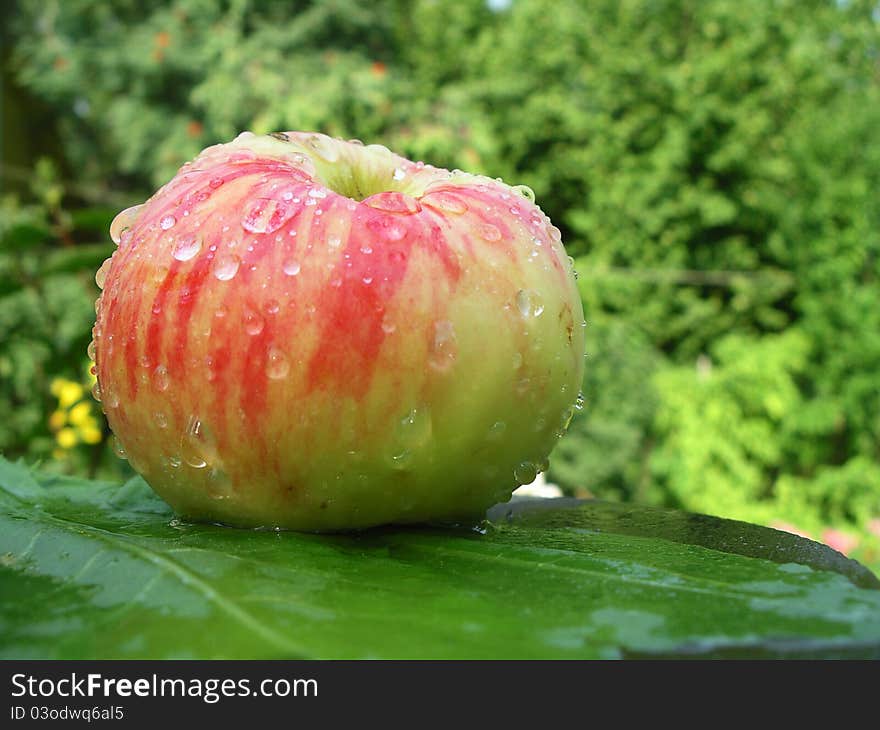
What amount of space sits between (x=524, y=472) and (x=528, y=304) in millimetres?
154

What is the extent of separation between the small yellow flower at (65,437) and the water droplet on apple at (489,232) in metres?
1.86

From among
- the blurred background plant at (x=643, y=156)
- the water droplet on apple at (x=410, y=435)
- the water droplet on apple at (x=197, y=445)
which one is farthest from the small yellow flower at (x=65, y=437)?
the water droplet on apple at (x=410, y=435)

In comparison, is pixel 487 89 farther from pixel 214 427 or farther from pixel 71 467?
pixel 214 427

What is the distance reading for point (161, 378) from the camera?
0.64 meters

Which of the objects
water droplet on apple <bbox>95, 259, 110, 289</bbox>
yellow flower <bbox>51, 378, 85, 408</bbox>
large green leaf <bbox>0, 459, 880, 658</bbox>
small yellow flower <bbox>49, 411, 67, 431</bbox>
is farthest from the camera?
small yellow flower <bbox>49, 411, 67, 431</bbox>

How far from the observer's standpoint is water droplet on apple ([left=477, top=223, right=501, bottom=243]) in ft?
2.19

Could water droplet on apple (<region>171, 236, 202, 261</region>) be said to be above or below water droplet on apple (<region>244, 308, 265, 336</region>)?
above

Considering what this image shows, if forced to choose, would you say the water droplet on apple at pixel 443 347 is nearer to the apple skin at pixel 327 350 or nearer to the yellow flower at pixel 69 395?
the apple skin at pixel 327 350

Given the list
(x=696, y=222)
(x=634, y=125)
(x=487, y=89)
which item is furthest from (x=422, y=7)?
(x=696, y=222)

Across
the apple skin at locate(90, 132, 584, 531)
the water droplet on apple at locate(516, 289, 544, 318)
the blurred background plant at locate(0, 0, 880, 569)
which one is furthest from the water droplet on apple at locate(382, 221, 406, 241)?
the blurred background plant at locate(0, 0, 880, 569)

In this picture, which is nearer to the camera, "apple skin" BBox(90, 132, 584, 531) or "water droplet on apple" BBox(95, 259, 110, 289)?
"apple skin" BBox(90, 132, 584, 531)

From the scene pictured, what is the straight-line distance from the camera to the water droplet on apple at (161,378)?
64cm

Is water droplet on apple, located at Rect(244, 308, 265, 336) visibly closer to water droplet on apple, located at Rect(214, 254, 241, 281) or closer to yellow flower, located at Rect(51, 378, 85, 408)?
water droplet on apple, located at Rect(214, 254, 241, 281)

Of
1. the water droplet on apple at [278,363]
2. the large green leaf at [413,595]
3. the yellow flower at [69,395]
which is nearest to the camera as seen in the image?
the large green leaf at [413,595]
